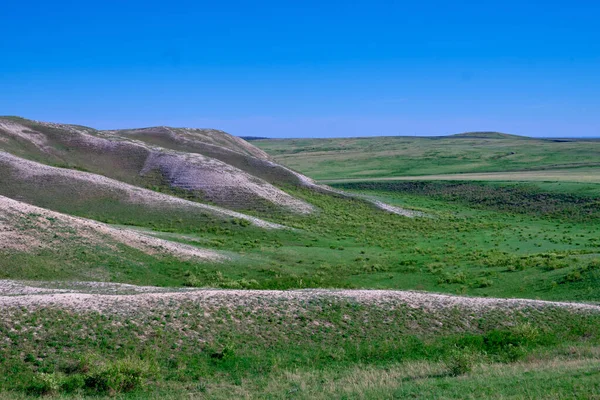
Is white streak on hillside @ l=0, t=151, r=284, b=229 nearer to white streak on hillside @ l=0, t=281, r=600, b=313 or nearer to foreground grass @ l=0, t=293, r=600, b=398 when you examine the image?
white streak on hillside @ l=0, t=281, r=600, b=313

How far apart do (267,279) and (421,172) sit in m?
132

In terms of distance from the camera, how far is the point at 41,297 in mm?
22641

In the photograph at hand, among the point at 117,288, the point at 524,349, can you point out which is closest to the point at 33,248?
the point at 117,288

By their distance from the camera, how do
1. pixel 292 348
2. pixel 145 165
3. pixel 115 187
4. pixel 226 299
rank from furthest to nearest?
pixel 145 165 < pixel 115 187 < pixel 226 299 < pixel 292 348

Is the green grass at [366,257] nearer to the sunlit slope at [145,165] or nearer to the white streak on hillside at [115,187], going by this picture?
the white streak on hillside at [115,187]

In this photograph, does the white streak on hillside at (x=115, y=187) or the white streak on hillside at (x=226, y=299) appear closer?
the white streak on hillside at (x=226, y=299)

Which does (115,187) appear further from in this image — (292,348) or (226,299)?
(292,348)

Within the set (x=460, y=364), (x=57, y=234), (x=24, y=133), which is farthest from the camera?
(x=24, y=133)

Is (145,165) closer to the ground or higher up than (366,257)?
higher up

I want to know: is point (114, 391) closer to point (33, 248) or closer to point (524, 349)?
point (524, 349)

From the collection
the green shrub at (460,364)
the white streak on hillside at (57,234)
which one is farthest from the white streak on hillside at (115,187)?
the green shrub at (460,364)

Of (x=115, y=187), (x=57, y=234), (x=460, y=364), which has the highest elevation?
(x=115, y=187)

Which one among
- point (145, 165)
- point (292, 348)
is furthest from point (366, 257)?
point (145, 165)

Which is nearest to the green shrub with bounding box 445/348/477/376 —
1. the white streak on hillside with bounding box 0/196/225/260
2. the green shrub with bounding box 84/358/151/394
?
the green shrub with bounding box 84/358/151/394
